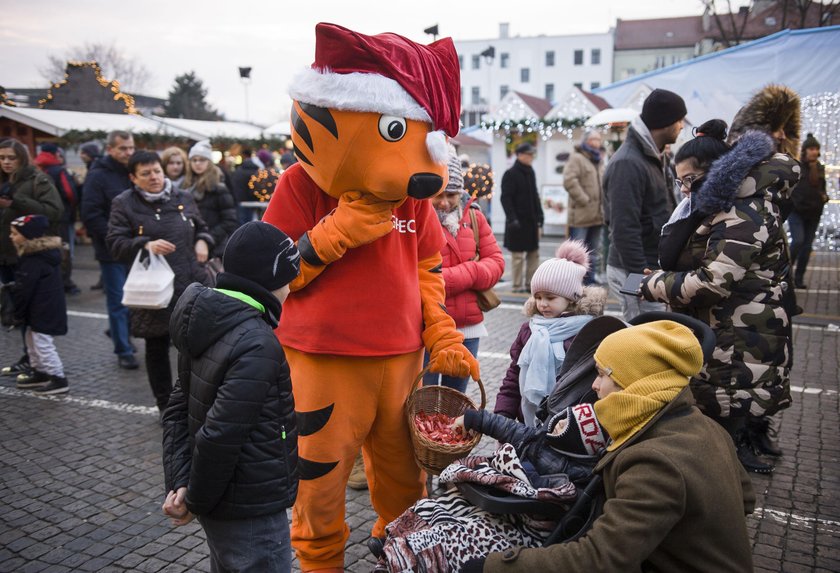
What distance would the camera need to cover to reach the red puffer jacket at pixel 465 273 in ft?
12.8

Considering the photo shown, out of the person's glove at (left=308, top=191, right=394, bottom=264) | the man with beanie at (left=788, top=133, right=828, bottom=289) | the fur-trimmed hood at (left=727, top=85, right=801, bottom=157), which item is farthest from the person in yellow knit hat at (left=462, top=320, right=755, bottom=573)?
the man with beanie at (left=788, top=133, right=828, bottom=289)

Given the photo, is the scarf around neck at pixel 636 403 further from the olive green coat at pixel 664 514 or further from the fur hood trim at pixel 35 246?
the fur hood trim at pixel 35 246

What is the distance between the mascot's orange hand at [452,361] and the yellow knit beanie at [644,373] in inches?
38.7

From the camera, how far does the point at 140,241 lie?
187 inches

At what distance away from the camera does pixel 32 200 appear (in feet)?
18.1

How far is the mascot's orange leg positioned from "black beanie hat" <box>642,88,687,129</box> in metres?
2.40

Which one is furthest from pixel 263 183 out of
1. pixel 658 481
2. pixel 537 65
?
pixel 537 65

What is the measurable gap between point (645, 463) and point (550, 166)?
15428 mm

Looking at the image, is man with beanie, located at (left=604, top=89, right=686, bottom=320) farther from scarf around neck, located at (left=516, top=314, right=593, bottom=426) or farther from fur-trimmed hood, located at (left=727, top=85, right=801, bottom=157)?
scarf around neck, located at (left=516, top=314, right=593, bottom=426)

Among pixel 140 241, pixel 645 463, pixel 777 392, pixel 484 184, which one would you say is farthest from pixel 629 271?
pixel 484 184

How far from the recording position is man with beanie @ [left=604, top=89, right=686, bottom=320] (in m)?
4.19

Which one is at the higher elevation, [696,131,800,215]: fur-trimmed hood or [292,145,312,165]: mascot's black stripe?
[292,145,312,165]: mascot's black stripe

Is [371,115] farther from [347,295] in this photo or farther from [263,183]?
[263,183]

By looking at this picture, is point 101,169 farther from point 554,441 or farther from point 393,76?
point 554,441
